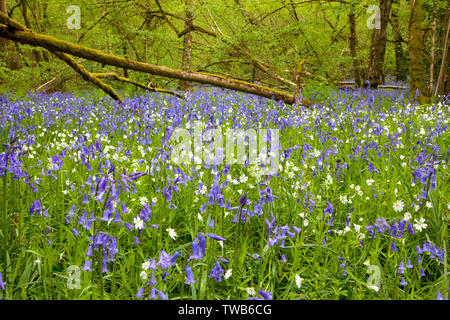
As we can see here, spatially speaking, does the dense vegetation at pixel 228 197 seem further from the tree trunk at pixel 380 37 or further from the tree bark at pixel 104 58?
the tree trunk at pixel 380 37

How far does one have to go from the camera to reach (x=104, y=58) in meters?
6.18

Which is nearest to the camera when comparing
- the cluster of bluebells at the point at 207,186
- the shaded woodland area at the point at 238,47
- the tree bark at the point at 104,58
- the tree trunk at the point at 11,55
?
the cluster of bluebells at the point at 207,186

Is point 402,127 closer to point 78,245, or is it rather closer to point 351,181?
point 351,181

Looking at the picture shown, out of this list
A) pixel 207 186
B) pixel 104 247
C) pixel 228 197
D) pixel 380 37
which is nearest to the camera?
pixel 104 247

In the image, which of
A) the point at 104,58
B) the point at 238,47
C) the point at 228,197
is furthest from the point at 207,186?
the point at 238,47

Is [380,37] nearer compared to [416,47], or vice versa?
[416,47]

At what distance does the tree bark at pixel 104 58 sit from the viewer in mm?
5562

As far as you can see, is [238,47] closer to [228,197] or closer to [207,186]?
[228,197]

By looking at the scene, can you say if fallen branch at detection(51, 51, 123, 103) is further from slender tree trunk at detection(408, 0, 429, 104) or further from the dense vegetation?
slender tree trunk at detection(408, 0, 429, 104)

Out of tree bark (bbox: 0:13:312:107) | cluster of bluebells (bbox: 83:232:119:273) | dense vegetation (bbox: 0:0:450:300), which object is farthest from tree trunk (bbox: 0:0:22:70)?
cluster of bluebells (bbox: 83:232:119:273)

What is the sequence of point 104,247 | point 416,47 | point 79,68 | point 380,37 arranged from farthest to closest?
point 380,37, point 416,47, point 79,68, point 104,247

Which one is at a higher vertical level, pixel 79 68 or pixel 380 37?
pixel 380 37

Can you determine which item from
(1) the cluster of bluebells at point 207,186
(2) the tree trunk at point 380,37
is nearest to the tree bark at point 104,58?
(1) the cluster of bluebells at point 207,186

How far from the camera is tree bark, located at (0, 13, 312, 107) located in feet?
18.2
